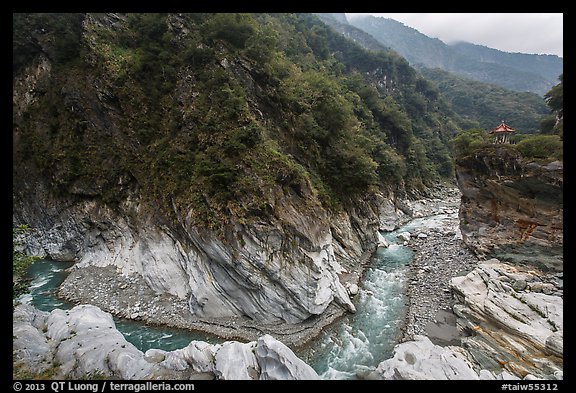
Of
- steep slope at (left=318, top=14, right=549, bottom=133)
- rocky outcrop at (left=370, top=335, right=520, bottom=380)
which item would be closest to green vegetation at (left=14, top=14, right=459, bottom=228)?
rocky outcrop at (left=370, top=335, right=520, bottom=380)

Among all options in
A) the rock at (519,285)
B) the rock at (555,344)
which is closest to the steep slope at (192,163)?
the rock at (555,344)

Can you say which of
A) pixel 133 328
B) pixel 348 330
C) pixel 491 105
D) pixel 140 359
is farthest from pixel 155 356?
pixel 491 105

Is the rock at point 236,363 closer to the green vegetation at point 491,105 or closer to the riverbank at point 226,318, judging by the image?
the riverbank at point 226,318

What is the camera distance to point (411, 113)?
6738 centimetres

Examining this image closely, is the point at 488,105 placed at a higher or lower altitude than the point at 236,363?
higher

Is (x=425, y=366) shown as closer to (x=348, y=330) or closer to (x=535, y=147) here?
(x=348, y=330)

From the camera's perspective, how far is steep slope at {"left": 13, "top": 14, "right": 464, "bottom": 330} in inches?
619

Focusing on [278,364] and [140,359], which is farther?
[140,359]

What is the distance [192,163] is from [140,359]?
430 inches

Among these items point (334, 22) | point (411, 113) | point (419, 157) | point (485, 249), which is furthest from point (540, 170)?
point (334, 22)

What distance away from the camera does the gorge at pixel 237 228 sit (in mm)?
11805

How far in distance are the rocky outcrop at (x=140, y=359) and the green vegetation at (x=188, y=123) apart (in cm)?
664

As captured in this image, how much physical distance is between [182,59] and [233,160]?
9.44 metres

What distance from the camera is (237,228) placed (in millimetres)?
15375
